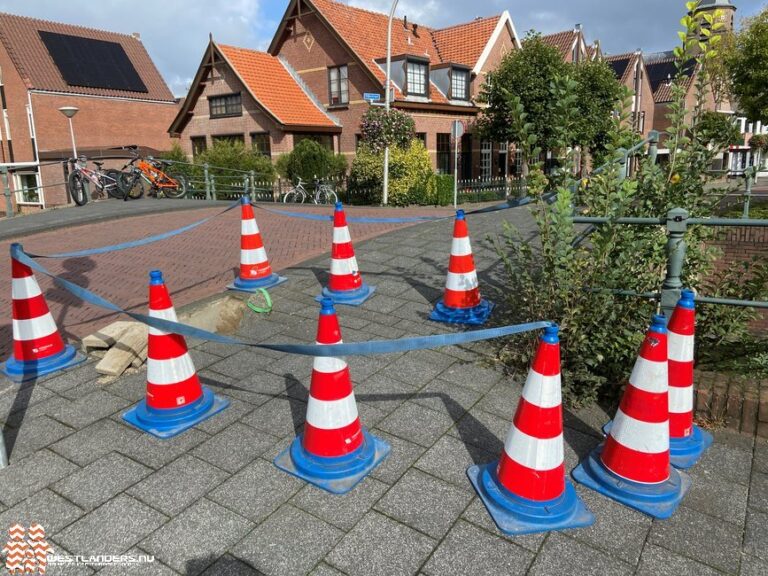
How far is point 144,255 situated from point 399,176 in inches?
457

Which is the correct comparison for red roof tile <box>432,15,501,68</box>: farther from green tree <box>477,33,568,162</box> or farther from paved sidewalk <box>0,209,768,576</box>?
paved sidewalk <box>0,209,768,576</box>

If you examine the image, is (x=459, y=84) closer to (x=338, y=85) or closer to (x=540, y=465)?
(x=338, y=85)

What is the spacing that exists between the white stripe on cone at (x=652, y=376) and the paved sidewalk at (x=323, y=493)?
2.00ft

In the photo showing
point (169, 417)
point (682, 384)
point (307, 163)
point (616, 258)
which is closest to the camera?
point (682, 384)

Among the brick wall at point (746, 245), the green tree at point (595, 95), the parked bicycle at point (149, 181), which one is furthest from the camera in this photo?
the green tree at point (595, 95)

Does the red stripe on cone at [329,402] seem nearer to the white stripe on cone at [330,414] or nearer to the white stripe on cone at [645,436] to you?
the white stripe on cone at [330,414]

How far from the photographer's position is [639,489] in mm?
2736

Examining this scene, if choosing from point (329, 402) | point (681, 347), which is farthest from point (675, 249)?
point (329, 402)

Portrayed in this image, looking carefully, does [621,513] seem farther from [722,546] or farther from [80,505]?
[80,505]

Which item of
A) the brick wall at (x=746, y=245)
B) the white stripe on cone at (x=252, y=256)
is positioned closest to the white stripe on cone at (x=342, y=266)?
the white stripe on cone at (x=252, y=256)

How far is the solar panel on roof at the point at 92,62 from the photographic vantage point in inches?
1190

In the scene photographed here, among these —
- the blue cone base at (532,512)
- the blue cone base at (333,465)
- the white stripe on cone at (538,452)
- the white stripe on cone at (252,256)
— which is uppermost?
the white stripe on cone at (252,256)

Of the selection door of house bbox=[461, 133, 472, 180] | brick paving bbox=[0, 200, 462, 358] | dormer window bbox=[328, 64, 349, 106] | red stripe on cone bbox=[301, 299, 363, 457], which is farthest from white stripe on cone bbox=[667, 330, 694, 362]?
door of house bbox=[461, 133, 472, 180]

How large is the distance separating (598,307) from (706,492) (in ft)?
4.13
